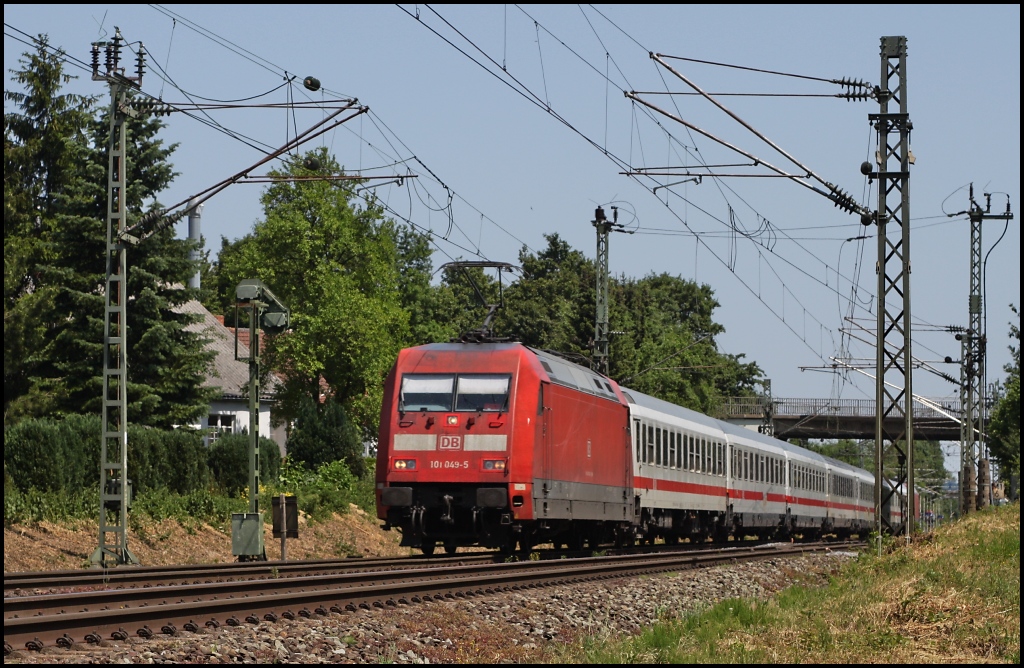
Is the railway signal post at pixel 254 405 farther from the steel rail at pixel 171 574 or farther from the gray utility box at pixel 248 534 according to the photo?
the steel rail at pixel 171 574

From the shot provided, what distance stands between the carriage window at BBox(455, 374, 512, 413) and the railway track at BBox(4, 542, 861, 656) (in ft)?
7.84

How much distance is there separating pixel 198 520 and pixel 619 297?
236 feet

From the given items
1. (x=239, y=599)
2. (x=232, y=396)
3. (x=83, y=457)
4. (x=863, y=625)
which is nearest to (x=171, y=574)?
(x=239, y=599)

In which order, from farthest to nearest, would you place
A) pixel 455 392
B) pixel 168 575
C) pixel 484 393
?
pixel 455 392
pixel 484 393
pixel 168 575

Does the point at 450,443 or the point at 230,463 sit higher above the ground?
the point at 450,443

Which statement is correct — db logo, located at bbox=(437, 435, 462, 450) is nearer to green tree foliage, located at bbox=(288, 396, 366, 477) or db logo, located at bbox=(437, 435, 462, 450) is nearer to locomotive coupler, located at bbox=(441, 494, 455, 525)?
locomotive coupler, located at bbox=(441, 494, 455, 525)

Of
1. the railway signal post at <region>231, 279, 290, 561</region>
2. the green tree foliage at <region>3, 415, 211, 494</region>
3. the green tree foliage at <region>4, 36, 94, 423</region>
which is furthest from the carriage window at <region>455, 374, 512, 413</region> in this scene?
the green tree foliage at <region>4, 36, 94, 423</region>

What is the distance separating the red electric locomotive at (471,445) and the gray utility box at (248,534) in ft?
10.0

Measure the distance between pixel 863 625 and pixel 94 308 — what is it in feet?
86.0

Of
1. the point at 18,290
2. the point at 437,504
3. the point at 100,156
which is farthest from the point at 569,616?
the point at 18,290

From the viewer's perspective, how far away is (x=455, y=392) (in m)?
21.5

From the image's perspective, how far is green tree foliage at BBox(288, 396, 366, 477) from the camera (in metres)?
41.4

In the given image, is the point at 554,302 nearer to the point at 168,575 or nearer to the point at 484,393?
the point at 484,393

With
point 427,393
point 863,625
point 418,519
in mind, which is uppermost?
point 427,393
